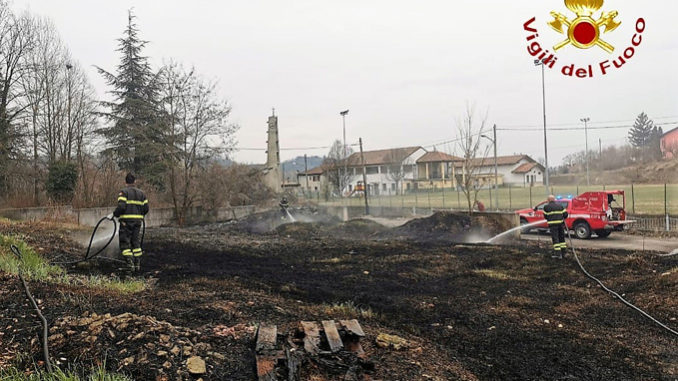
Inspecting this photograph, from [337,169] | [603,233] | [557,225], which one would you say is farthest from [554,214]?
[337,169]

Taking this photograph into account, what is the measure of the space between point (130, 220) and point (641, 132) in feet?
50.3

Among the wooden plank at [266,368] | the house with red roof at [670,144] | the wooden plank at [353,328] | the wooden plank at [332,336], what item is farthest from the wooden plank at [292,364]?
the house with red roof at [670,144]

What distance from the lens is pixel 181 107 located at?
2664cm

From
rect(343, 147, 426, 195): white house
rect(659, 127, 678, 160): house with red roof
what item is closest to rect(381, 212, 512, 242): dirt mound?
rect(659, 127, 678, 160): house with red roof

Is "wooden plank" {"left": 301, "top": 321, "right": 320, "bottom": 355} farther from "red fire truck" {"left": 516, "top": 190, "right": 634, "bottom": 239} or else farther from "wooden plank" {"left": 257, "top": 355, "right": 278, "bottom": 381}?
"red fire truck" {"left": 516, "top": 190, "right": 634, "bottom": 239}

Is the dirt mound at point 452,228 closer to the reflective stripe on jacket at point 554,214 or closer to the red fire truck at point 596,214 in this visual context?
the red fire truck at point 596,214

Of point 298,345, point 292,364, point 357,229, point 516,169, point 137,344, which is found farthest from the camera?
point 516,169

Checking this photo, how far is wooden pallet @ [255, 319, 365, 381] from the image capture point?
12.3 feet

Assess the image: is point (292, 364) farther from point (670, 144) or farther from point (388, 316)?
point (670, 144)

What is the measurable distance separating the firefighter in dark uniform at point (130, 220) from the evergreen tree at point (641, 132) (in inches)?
579

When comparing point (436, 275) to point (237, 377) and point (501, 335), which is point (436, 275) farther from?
point (237, 377)

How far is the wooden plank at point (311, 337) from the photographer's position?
4.21m

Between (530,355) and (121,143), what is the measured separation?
3010 centimetres

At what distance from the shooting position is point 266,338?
430cm
